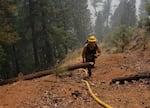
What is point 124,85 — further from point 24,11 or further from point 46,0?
point 24,11

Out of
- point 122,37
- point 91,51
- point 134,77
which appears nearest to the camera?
point 134,77

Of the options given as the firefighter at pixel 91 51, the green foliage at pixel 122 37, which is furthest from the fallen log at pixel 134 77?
the green foliage at pixel 122 37

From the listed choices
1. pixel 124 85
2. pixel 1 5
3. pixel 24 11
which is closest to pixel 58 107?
pixel 124 85

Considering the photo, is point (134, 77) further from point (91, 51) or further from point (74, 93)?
point (91, 51)

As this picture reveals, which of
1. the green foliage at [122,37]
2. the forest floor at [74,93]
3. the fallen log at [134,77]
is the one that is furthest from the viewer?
the green foliage at [122,37]

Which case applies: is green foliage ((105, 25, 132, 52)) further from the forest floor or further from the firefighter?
the forest floor

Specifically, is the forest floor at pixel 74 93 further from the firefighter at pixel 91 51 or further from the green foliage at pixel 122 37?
the green foliage at pixel 122 37

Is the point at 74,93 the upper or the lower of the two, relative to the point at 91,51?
lower

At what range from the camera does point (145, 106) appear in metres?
8.40

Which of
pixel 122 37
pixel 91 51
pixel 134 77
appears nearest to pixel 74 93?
pixel 134 77

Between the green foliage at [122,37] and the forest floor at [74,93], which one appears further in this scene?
the green foliage at [122,37]

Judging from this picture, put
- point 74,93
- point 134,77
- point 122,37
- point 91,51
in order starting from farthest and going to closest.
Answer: point 122,37 < point 91,51 < point 134,77 < point 74,93

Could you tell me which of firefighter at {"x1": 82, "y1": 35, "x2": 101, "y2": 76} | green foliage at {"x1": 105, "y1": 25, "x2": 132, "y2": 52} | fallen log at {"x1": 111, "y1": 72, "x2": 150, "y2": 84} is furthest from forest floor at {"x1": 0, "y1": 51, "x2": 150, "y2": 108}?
green foliage at {"x1": 105, "y1": 25, "x2": 132, "y2": 52}

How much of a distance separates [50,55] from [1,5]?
1378 centimetres
